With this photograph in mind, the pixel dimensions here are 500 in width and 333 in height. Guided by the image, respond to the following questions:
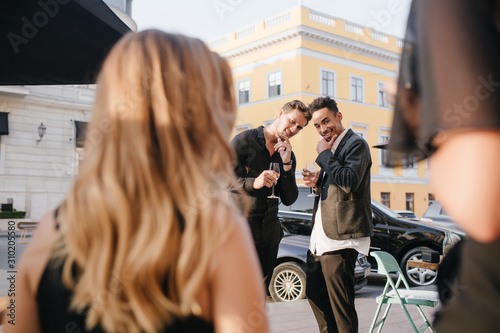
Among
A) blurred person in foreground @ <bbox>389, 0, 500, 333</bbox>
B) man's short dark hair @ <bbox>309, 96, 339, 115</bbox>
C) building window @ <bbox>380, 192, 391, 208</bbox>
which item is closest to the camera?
blurred person in foreground @ <bbox>389, 0, 500, 333</bbox>

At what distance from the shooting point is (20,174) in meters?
19.5

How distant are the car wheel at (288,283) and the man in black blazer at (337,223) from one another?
3217 mm

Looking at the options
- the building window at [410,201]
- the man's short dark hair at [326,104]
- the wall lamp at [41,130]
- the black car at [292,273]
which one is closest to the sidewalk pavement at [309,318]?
the black car at [292,273]

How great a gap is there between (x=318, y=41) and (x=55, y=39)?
2356 centimetres

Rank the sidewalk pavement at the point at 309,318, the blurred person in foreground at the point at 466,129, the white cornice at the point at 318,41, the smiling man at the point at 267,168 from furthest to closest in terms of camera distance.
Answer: the white cornice at the point at 318,41
the sidewalk pavement at the point at 309,318
the smiling man at the point at 267,168
the blurred person in foreground at the point at 466,129

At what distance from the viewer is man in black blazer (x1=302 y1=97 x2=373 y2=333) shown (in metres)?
3.40

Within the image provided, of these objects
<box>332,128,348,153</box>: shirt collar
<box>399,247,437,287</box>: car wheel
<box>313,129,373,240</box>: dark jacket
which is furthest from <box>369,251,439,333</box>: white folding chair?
<box>399,247,437,287</box>: car wheel

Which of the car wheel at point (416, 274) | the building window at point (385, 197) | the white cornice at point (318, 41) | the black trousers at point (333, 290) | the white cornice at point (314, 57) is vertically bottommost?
the car wheel at point (416, 274)

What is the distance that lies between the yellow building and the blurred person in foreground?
22.9 metres

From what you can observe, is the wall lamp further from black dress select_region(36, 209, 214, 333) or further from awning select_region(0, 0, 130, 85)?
black dress select_region(36, 209, 214, 333)

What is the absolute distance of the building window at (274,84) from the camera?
84.4 feet

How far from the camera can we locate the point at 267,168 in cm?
407

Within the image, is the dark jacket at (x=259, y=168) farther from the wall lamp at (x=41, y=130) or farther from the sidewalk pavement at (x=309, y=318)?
the wall lamp at (x=41, y=130)

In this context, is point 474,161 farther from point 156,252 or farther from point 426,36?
point 156,252
